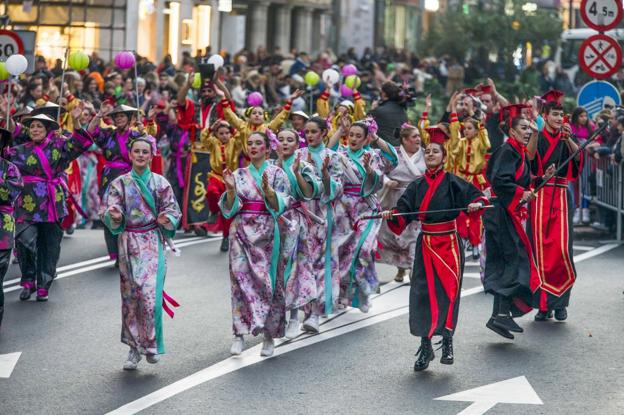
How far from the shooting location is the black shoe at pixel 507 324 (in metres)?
11.8

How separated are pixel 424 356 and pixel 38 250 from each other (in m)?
4.68

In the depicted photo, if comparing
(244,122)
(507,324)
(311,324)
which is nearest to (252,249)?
(311,324)

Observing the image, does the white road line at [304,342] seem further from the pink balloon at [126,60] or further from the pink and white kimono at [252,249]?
the pink balloon at [126,60]

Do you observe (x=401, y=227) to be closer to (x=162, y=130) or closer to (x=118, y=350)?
(x=118, y=350)

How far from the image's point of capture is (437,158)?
→ 11.0 meters

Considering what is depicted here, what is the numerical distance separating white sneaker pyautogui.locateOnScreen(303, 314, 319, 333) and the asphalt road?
0.13 m

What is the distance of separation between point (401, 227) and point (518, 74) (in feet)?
97.9

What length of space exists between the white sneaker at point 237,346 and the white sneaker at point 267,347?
167mm

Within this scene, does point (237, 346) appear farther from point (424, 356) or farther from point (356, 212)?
point (356, 212)

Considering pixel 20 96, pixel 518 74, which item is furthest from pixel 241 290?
pixel 518 74

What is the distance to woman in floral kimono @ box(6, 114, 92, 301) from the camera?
45.1 ft

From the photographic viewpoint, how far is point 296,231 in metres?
11.7

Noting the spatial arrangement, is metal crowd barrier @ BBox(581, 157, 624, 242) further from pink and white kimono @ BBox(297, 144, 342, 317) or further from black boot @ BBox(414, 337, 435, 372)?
black boot @ BBox(414, 337, 435, 372)

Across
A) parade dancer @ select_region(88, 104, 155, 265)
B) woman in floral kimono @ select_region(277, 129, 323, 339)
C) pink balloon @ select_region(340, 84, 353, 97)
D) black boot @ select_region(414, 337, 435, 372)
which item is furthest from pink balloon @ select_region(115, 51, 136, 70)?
black boot @ select_region(414, 337, 435, 372)
